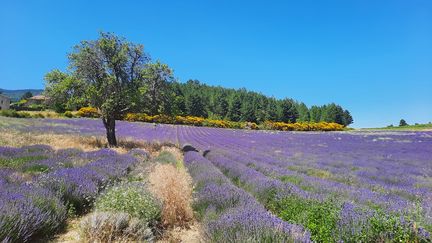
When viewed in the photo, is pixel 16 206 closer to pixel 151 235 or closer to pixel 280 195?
pixel 151 235

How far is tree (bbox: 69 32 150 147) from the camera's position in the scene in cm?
1972

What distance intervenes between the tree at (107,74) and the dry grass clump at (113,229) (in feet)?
51.0

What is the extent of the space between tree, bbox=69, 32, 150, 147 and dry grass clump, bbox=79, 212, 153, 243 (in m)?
15.6

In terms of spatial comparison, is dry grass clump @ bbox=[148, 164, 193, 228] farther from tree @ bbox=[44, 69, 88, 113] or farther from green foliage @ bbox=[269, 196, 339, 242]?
tree @ bbox=[44, 69, 88, 113]

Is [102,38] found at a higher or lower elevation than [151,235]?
higher

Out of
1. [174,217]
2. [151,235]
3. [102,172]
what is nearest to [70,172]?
[102,172]

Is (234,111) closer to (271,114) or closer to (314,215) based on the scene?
(271,114)

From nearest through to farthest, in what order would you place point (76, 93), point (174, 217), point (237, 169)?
1. point (174, 217)
2. point (237, 169)
3. point (76, 93)

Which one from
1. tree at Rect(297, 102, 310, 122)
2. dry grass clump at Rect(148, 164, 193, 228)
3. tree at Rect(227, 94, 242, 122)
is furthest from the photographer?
tree at Rect(297, 102, 310, 122)

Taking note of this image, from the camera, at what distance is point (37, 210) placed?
170 inches

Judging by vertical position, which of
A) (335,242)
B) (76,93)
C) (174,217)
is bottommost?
(174,217)

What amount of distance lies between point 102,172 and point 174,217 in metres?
3.27

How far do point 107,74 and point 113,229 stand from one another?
17.3 meters

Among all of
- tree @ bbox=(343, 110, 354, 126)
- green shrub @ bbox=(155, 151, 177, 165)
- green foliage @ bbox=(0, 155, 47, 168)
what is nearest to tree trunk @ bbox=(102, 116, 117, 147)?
green shrub @ bbox=(155, 151, 177, 165)
